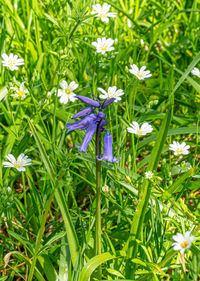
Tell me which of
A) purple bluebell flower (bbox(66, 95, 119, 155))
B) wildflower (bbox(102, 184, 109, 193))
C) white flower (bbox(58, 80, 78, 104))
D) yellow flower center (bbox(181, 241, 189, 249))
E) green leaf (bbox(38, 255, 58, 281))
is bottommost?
green leaf (bbox(38, 255, 58, 281))

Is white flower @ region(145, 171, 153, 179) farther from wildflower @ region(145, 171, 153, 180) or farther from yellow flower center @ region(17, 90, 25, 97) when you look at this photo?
yellow flower center @ region(17, 90, 25, 97)

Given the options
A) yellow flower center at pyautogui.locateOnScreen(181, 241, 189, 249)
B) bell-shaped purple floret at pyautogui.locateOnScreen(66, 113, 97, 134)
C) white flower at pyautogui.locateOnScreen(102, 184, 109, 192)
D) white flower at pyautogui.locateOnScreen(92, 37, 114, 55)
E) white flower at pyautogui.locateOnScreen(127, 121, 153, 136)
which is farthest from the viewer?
white flower at pyautogui.locateOnScreen(92, 37, 114, 55)

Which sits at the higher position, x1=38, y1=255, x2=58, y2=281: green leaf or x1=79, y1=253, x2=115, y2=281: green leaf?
x1=79, y1=253, x2=115, y2=281: green leaf

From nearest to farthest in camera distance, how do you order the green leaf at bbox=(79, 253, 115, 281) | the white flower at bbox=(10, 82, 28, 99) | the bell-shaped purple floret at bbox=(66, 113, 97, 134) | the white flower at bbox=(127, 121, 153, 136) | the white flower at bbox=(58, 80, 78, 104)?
1. the bell-shaped purple floret at bbox=(66, 113, 97, 134)
2. the green leaf at bbox=(79, 253, 115, 281)
3. the white flower at bbox=(127, 121, 153, 136)
4. the white flower at bbox=(10, 82, 28, 99)
5. the white flower at bbox=(58, 80, 78, 104)

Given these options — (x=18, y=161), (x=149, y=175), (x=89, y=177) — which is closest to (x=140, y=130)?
(x=89, y=177)

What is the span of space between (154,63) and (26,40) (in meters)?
1.27

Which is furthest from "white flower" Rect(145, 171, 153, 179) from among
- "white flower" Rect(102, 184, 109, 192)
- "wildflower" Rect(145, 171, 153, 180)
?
"white flower" Rect(102, 184, 109, 192)

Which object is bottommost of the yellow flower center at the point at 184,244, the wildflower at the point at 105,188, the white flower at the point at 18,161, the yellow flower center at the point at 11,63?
the wildflower at the point at 105,188

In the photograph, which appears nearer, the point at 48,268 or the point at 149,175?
the point at 149,175

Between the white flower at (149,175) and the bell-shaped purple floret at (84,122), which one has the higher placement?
the bell-shaped purple floret at (84,122)

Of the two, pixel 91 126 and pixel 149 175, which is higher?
pixel 91 126

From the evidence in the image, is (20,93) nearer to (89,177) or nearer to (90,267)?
(89,177)

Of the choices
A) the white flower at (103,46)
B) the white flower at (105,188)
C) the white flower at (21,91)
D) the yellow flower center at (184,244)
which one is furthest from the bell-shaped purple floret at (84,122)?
the white flower at (103,46)

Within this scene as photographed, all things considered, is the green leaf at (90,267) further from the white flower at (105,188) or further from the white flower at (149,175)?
the white flower at (105,188)
